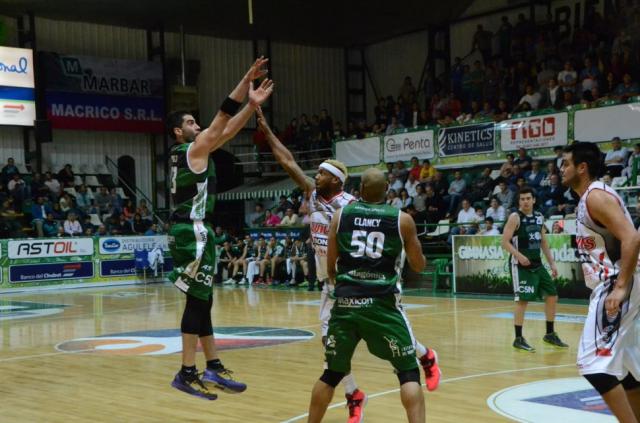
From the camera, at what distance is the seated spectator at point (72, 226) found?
24.5 meters

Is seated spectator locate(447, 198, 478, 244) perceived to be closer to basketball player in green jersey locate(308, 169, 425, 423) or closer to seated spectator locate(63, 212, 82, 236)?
seated spectator locate(63, 212, 82, 236)

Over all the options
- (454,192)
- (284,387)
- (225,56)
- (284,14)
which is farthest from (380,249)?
(225,56)

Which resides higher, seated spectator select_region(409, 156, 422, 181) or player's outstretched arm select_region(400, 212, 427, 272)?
seated spectator select_region(409, 156, 422, 181)

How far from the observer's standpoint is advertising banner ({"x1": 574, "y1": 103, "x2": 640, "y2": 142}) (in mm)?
18344

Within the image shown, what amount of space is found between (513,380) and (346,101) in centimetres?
2768

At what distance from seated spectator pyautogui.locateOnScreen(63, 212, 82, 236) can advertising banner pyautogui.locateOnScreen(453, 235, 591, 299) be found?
38.9ft

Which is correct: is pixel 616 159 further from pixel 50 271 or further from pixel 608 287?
pixel 50 271

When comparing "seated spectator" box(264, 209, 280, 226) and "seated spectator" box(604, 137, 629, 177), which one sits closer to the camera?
"seated spectator" box(604, 137, 629, 177)

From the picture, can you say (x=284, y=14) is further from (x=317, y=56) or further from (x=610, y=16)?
(x=610, y=16)

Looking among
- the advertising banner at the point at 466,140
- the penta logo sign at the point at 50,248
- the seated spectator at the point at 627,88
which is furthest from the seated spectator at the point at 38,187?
the seated spectator at the point at 627,88

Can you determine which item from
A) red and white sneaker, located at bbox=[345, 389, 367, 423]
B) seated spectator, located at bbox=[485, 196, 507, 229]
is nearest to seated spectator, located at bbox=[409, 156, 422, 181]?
seated spectator, located at bbox=[485, 196, 507, 229]

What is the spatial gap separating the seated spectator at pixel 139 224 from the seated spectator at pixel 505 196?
1251 centimetres

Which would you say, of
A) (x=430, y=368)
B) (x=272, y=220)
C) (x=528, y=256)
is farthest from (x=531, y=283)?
(x=272, y=220)

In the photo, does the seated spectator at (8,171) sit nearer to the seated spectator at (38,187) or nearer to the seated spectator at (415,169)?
the seated spectator at (38,187)
